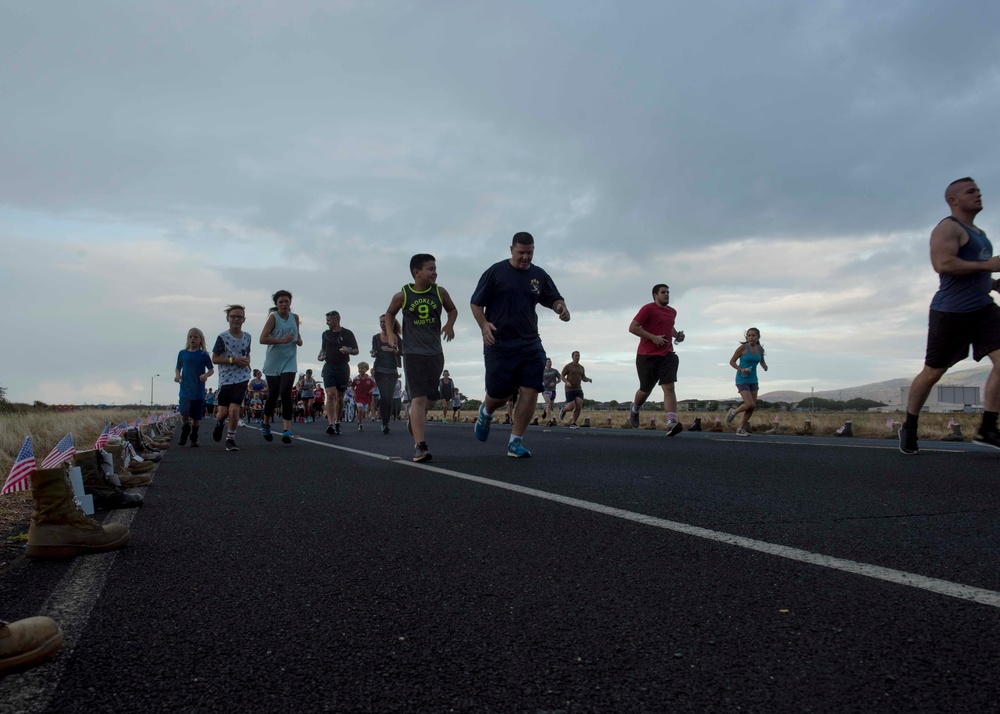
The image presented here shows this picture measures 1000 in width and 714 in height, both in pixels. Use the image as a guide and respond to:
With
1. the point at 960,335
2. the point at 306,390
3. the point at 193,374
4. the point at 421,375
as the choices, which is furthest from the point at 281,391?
the point at 306,390

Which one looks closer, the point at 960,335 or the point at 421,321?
the point at 960,335

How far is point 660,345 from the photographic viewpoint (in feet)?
36.9

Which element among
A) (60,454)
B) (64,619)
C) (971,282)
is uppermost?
(971,282)

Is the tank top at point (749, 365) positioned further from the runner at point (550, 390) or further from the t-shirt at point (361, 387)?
the t-shirt at point (361, 387)

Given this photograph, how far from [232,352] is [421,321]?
4.26 metres

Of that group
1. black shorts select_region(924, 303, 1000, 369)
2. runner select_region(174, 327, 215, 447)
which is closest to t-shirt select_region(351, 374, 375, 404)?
runner select_region(174, 327, 215, 447)

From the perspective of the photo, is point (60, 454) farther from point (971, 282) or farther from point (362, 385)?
point (362, 385)

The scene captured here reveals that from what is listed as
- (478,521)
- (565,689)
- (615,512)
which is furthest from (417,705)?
(615,512)

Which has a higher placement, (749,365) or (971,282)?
(971,282)

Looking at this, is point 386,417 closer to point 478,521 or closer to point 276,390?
point 276,390

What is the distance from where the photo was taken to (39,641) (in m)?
1.96

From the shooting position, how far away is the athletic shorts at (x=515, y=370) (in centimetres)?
744

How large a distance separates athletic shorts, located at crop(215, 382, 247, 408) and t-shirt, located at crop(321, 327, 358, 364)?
10.9 feet

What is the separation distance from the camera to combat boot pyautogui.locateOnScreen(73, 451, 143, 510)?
4.64 metres
